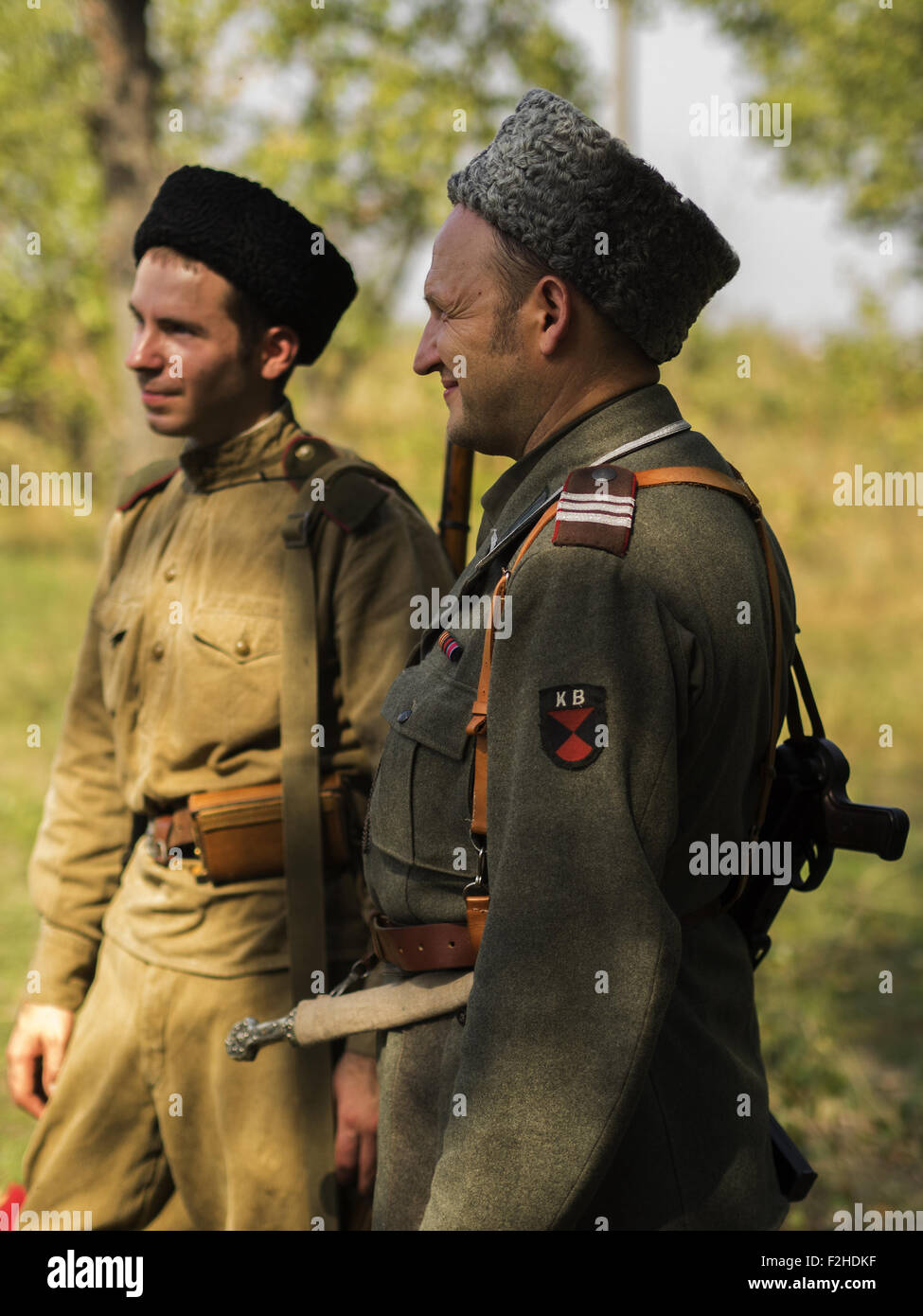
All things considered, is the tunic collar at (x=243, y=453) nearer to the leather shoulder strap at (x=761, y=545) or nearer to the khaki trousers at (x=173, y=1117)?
the khaki trousers at (x=173, y=1117)

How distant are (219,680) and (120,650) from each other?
0.96 feet

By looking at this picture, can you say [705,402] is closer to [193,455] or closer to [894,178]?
[894,178]

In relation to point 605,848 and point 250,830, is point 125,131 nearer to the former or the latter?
point 250,830

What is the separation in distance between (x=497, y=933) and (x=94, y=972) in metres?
1.75

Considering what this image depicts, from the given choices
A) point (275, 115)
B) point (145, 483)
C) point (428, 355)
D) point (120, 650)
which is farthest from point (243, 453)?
point (275, 115)

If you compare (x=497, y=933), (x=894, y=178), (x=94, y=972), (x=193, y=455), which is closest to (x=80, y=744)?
(x=94, y=972)

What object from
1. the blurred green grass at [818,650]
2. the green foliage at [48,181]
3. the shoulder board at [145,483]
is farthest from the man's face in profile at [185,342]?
the green foliage at [48,181]

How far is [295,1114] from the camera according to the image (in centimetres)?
250

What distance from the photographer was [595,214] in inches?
63.5

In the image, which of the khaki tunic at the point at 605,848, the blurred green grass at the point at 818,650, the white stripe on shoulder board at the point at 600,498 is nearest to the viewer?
the khaki tunic at the point at 605,848

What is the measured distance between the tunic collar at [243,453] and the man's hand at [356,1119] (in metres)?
1.22

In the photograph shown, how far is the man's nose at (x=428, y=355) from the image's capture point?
180 centimetres

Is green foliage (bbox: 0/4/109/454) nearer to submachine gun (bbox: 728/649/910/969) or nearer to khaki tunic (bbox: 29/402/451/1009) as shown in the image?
khaki tunic (bbox: 29/402/451/1009)

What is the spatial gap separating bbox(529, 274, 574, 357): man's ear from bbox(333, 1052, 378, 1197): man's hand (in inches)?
56.5
